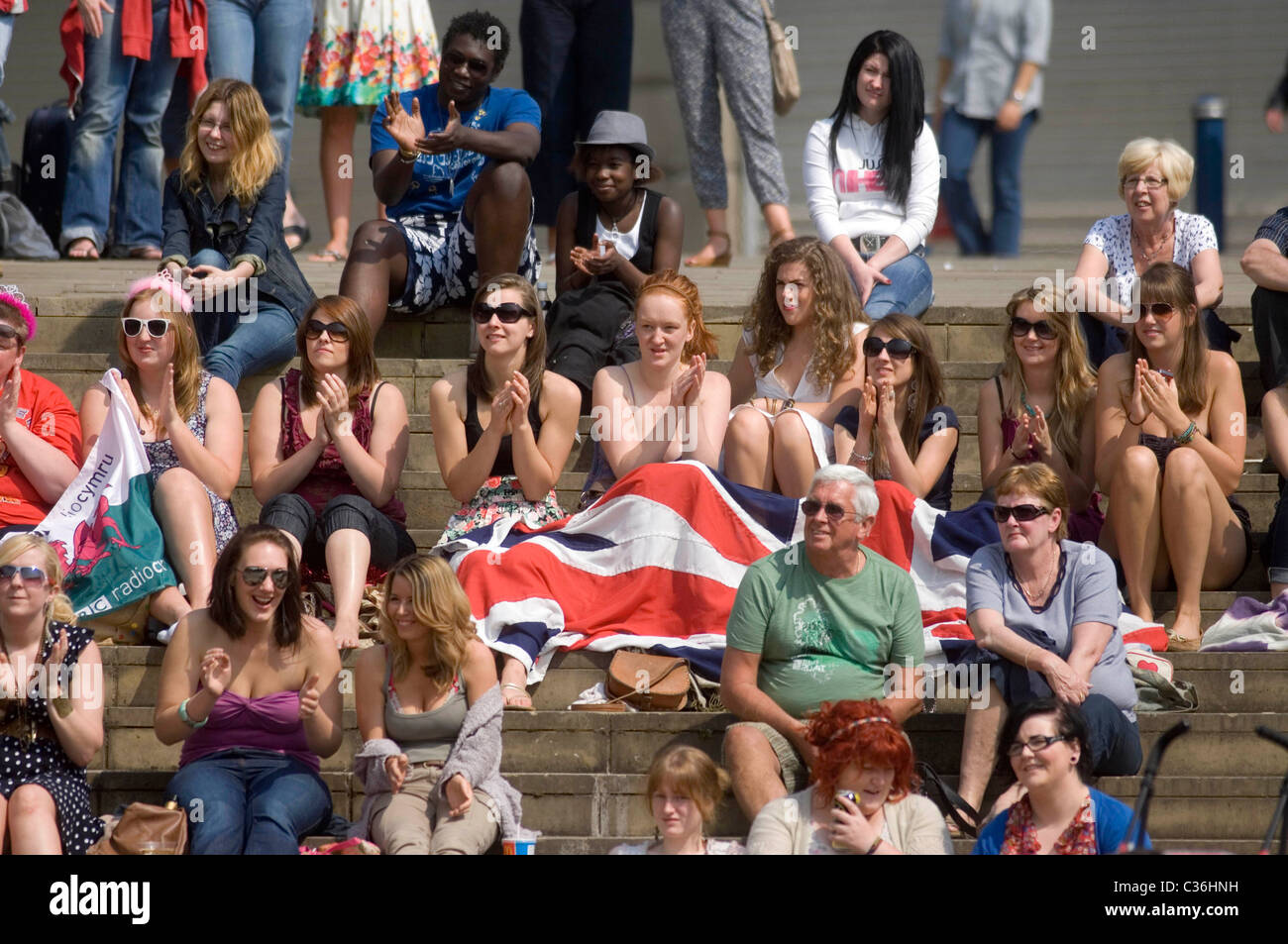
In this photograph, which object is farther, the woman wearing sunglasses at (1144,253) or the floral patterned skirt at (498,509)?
the woman wearing sunglasses at (1144,253)

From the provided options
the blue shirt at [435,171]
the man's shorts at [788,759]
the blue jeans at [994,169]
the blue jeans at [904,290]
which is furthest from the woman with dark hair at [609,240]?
the blue jeans at [994,169]

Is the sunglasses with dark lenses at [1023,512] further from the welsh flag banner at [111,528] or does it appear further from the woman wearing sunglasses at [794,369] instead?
the welsh flag banner at [111,528]

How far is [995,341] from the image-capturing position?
7.79 meters

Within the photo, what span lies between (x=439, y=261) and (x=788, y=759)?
3112 millimetres

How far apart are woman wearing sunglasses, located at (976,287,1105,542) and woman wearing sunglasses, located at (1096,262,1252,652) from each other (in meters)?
0.10

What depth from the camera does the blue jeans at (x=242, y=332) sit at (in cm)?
727

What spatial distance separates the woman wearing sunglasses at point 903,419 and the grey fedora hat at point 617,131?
4.78ft

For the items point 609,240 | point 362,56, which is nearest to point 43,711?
point 609,240

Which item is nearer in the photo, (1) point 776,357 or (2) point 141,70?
(1) point 776,357

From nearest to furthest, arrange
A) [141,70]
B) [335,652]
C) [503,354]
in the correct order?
[335,652], [503,354], [141,70]
